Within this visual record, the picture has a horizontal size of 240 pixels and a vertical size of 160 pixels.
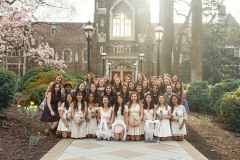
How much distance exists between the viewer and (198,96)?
56.4 ft

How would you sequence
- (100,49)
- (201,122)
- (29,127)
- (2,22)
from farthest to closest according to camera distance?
(100,49), (2,22), (201,122), (29,127)

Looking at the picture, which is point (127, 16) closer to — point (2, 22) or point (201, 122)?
point (2, 22)

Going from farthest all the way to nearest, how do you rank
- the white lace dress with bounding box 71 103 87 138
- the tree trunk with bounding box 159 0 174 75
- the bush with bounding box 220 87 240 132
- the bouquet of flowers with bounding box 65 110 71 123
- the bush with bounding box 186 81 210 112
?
the tree trunk with bounding box 159 0 174 75 < the bush with bounding box 186 81 210 112 < the bush with bounding box 220 87 240 132 < the bouquet of flowers with bounding box 65 110 71 123 < the white lace dress with bounding box 71 103 87 138

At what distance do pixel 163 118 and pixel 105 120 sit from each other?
4.46 feet

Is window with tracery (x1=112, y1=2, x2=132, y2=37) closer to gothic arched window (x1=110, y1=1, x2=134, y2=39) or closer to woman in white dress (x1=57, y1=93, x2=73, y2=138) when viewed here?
gothic arched window (x1=110, y1=1, x2=134, y2=39)

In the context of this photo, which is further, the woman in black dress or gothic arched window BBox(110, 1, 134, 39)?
gothic arched window BBox(110, 1, 134, 39)

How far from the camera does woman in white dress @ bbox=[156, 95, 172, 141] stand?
890 cm

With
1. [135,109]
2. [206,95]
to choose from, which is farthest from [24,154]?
[206,95]

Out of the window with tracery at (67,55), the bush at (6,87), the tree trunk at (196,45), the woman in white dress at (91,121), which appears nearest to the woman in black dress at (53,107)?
the woman in white dress at (91,121)

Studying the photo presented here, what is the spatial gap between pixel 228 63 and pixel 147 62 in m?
8.16

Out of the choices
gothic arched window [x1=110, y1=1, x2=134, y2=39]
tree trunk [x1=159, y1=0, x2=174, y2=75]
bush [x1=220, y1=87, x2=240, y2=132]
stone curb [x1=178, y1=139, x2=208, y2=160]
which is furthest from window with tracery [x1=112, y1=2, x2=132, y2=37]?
stone curb [x1=178, y1=139, x2=208, y2=160]

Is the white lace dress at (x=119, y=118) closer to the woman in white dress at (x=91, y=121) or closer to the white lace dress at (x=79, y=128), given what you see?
the woman in white dress at (x=91, y=121)

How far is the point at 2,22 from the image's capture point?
22.2 m

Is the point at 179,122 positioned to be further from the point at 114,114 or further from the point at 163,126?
the point at 114,114
